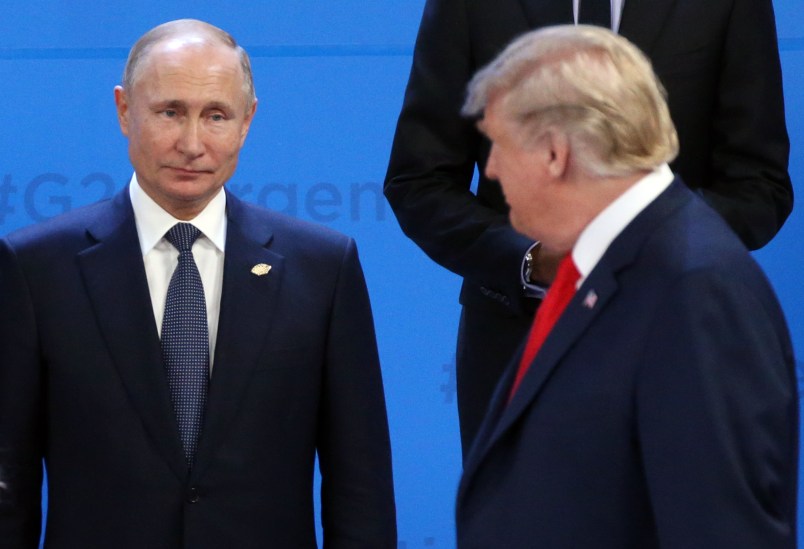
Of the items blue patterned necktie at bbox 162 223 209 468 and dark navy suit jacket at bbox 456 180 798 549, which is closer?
dark navy suit jacket at bbox 456 180 798 549

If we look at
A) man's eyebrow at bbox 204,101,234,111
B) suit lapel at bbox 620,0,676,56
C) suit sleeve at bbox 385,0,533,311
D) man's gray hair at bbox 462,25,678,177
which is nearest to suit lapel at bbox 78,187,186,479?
man's eyebrow at bbox 204,101,234,111

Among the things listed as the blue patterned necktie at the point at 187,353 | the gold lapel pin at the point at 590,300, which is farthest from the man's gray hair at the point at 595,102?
the blue patterned necktie at the point at 187,353

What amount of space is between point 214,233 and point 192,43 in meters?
0.37

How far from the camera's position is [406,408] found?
4.03m

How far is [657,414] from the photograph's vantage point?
5.95 feet

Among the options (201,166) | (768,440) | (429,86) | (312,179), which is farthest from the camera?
(312,179)

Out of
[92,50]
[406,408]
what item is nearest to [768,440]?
[406,408]

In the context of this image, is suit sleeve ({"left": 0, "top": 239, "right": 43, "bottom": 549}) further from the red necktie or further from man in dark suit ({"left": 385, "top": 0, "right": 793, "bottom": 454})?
the red necktie

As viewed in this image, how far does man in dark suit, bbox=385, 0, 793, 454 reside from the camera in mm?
2816

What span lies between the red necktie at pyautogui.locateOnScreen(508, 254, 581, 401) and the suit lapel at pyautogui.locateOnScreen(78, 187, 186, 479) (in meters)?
0.76

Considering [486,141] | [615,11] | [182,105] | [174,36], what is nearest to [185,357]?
[182,105]

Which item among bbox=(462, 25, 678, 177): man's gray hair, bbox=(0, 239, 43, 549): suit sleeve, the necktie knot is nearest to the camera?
bbox=(462, 25, 678, 177): man's gray hair

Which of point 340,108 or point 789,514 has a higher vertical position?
point 340,108

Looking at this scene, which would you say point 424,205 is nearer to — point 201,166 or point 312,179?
point 201,166
